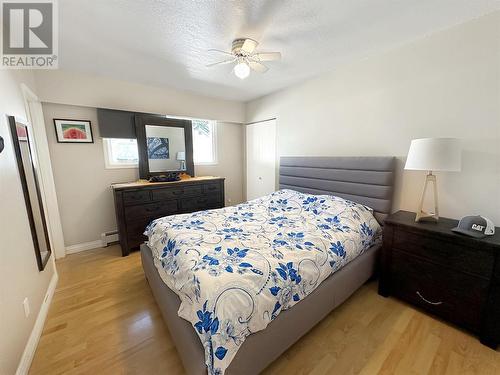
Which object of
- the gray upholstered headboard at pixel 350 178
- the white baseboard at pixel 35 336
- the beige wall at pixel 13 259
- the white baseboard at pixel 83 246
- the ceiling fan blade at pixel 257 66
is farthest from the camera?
the white baseboard at pixel 83 246

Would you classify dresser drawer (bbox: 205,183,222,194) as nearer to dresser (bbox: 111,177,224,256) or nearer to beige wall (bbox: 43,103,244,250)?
dresser (bbox: 111,177,224,256)

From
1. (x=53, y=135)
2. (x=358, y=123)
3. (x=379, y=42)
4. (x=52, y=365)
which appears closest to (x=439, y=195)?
(x=358, y=123)

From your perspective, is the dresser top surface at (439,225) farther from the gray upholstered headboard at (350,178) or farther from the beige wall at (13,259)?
the beige wall at (13,259)

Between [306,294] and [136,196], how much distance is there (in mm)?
2542

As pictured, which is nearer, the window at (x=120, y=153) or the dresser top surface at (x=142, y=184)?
the dresser top surface at (x=142, y=184)

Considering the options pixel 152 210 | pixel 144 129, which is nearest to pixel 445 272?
pixel 152 210

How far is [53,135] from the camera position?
8.80 feet

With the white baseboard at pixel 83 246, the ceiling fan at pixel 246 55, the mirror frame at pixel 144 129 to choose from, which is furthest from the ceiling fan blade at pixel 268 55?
the white baseboard at pixel 83 246

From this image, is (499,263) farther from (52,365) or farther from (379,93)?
(52,365)

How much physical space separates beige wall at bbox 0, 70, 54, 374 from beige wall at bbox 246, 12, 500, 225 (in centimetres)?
316

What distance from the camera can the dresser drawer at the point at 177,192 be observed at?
3065 mm

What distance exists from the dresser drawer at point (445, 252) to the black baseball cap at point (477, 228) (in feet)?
0.39

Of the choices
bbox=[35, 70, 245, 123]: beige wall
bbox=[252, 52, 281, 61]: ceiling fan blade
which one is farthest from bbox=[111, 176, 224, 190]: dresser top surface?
bbox=[252, 52, 281, 61]: ceiling fan blade

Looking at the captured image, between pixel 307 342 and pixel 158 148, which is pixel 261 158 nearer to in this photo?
pixel 158 148
